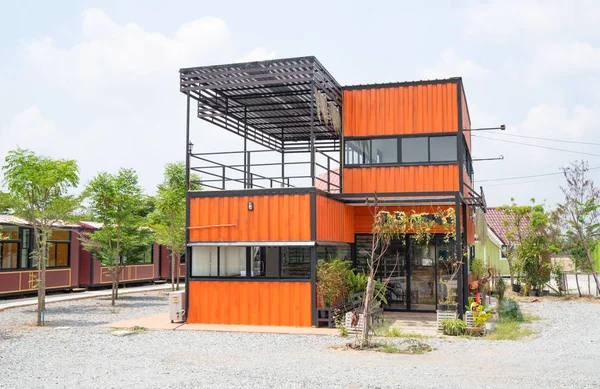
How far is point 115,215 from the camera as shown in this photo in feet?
74.2

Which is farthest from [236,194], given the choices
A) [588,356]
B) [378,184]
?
[588,356]

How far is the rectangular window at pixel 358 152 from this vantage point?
58.5 feet

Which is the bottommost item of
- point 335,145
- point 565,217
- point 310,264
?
point 310,264

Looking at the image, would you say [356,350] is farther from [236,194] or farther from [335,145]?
[335,145]

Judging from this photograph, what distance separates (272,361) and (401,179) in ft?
26.5

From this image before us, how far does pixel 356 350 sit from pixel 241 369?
8.75ft

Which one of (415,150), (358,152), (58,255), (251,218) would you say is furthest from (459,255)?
(58,255)

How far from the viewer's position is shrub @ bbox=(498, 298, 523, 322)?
17344 mm

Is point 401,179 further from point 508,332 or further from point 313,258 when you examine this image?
point 508,332

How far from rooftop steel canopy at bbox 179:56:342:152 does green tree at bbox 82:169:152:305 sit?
17.5ft

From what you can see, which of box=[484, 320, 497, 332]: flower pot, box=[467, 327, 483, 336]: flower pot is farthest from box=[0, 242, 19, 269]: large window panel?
box=[484, 320, 497, 332]: flower pot

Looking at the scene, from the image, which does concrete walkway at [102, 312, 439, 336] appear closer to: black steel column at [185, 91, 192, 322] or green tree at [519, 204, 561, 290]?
black steel column at [185, 91, 192, 322]

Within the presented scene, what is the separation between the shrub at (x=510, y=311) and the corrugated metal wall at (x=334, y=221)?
4.93m

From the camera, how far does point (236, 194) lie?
1596 centimetres
